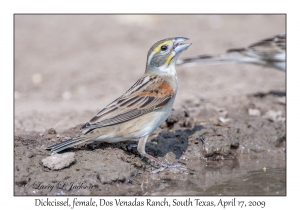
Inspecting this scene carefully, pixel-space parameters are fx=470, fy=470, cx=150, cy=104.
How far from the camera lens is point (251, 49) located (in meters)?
10.3

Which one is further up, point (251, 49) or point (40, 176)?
point (251, 49)

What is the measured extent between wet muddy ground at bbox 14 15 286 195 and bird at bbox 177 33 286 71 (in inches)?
18.9

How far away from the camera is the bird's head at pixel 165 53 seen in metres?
6.50

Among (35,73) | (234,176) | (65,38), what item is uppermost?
(65,38)

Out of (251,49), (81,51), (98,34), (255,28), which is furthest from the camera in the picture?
(255,28)

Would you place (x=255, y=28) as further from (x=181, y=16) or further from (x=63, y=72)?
(x=63, y=72)

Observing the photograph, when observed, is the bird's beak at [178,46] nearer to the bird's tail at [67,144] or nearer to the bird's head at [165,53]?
the bird's head at [165,53]

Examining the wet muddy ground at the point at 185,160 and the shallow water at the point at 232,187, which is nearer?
the wet muddy ground at the point at 185,160

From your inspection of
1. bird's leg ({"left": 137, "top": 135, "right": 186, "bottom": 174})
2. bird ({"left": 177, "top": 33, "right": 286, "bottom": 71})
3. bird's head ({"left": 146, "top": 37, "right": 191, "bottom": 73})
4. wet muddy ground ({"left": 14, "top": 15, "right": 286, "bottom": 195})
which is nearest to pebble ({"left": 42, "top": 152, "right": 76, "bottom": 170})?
wet muddy ground ({"left": 14, "top": 15, "right": 286, "bottom": 195})

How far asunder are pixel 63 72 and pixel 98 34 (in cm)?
240

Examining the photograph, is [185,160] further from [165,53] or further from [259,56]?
[259,56]

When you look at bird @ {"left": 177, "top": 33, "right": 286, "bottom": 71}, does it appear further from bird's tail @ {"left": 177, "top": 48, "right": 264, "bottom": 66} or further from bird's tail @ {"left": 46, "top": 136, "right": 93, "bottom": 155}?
bird's tail @ {"left": 46, "top": 136, "right": 93, "bottom": 155}

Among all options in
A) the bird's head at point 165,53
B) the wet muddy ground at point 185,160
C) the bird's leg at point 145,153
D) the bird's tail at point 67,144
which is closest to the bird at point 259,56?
the wet muddy ground at point 185,160

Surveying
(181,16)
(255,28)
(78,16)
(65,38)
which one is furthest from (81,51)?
(255,28)
